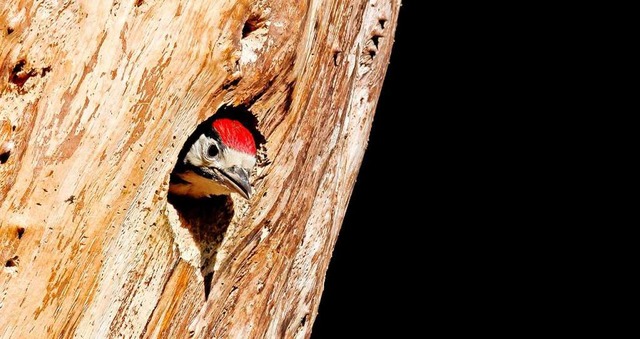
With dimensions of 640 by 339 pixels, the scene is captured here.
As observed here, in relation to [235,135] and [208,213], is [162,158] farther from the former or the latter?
[208,213]

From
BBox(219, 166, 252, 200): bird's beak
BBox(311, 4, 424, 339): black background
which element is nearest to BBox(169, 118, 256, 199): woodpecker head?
BBox(219, 166, 252, 200): bird's beak

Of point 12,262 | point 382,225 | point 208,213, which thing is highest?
point 382,225

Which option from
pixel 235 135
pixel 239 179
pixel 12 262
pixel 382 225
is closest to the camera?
pixel 12 262

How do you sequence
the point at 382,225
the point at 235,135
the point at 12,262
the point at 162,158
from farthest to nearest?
the point at 382,225, the point at 235,135, the point at 162,158, the point at 12,262

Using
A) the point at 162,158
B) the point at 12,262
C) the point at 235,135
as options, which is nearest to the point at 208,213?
the point at 235,135

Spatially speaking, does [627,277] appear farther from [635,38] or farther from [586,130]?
[635,38]

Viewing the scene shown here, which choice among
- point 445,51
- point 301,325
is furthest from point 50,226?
point 445,51

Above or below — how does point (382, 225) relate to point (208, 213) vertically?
above
